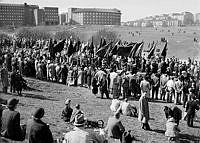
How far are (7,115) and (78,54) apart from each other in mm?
21617

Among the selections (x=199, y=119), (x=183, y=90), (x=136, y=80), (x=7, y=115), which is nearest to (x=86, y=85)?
(x=136, y=80)

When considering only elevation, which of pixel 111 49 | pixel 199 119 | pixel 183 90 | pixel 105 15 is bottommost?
pixel 199 119

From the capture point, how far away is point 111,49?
2616cm

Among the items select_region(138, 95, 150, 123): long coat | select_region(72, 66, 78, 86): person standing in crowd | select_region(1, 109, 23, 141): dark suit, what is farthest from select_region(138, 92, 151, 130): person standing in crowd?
select_region(72, 66, 78, 86): person standing in crowd

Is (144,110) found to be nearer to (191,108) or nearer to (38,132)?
(191,108)

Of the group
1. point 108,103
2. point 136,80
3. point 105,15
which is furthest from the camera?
point 105,15

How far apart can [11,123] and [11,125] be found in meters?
0.05

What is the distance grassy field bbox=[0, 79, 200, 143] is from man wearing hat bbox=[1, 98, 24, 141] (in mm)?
3157

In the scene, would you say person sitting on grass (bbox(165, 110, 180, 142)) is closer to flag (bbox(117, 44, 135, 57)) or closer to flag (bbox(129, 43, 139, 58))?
flag (bbox(117, 44, 135, 57))

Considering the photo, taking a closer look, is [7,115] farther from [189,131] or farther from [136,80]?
[136,80]

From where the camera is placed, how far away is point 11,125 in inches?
301

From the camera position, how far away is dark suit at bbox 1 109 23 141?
765cm

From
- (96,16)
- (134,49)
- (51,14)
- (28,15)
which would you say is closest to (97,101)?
(134,49)

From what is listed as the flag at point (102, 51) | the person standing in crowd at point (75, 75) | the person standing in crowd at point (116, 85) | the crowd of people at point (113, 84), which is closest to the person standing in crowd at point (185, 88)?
the crowd of people at point (113, 84)
